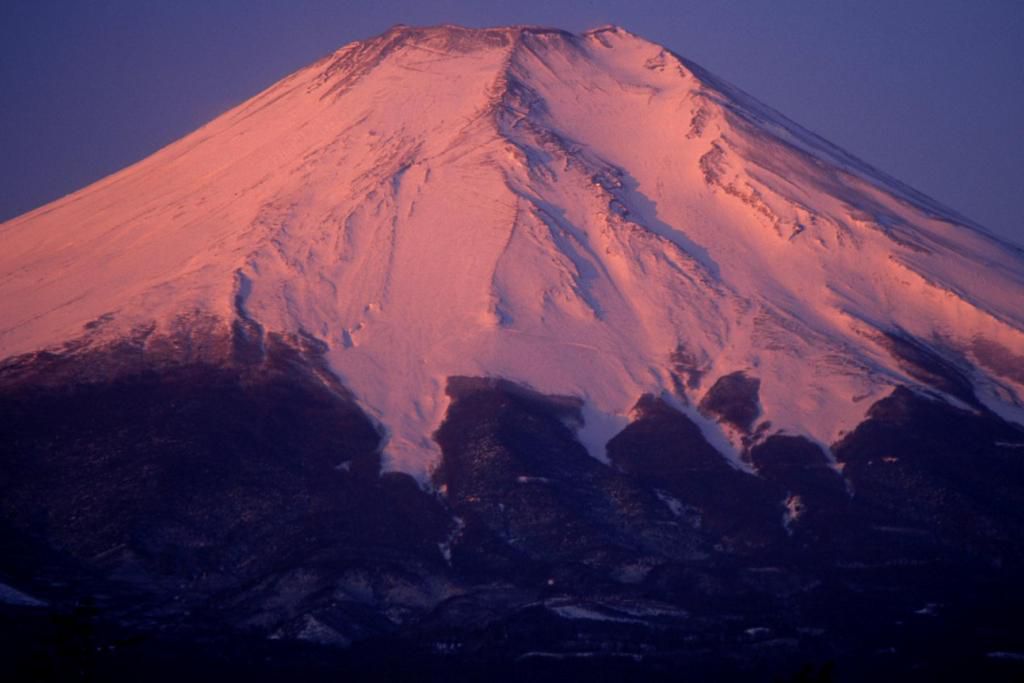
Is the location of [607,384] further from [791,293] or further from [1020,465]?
[1020,465]

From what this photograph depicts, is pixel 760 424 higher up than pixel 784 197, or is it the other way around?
pixel 784 197

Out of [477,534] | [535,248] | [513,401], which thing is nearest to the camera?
[477,534]

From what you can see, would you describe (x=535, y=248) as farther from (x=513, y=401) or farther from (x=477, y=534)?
(x=477, y=534)

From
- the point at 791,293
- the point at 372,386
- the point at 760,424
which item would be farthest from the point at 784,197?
the point at 372,386

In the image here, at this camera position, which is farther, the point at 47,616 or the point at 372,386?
the point at 372,386

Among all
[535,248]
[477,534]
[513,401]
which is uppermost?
[535,248]

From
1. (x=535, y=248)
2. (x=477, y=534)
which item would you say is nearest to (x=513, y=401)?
(x=477, y=534)

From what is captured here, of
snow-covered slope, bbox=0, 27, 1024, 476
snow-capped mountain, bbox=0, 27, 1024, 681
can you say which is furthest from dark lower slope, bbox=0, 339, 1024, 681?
snow-covered slope, bbox=0, 27, 1024, 476
